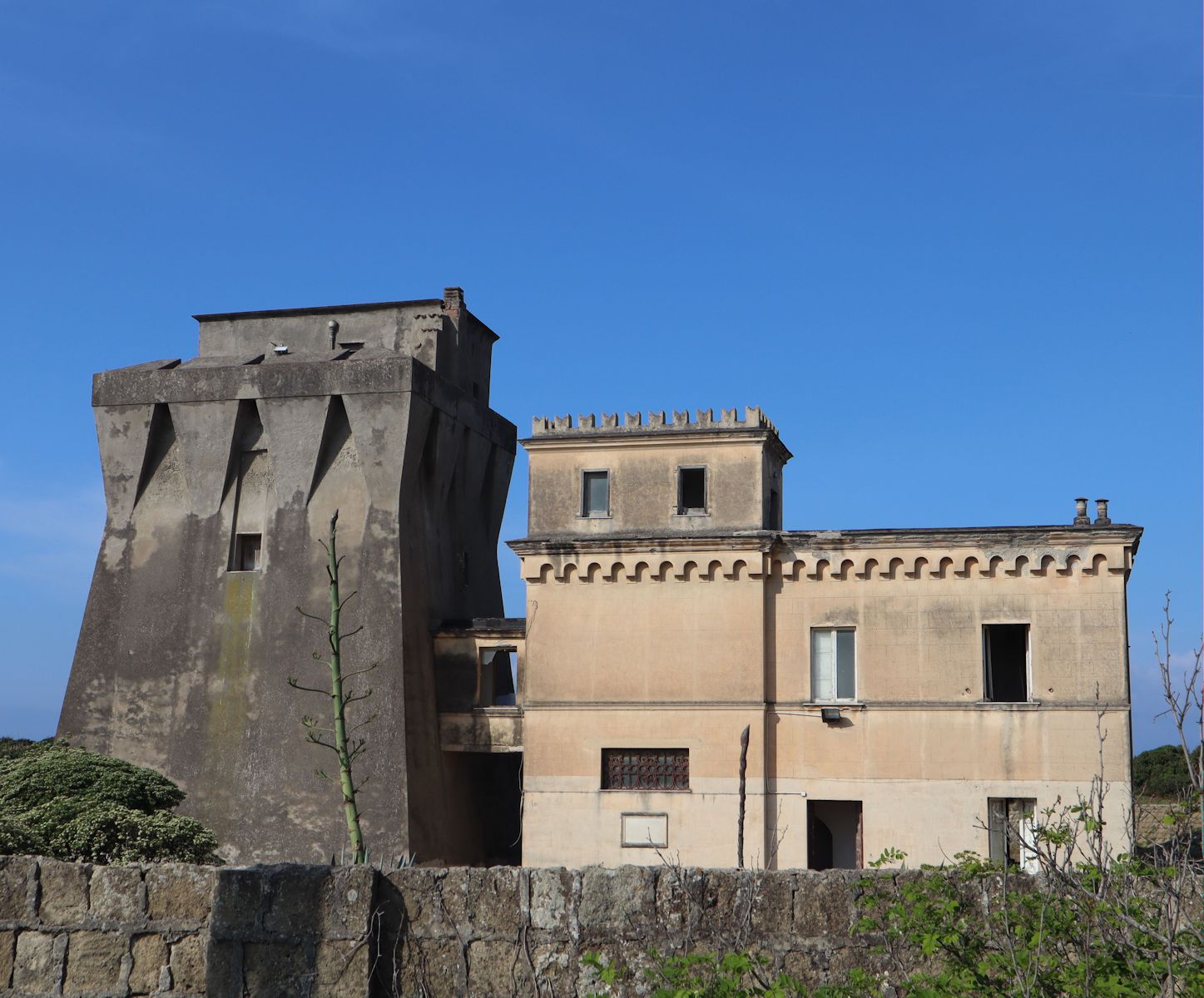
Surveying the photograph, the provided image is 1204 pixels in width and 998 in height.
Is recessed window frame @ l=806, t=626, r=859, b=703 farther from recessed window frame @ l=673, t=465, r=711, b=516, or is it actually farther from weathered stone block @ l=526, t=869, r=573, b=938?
weathered stone block @ l=526, t=869, r=573, b=938

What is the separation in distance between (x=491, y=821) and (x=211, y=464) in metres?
11.3

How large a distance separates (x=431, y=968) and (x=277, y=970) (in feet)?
2.95

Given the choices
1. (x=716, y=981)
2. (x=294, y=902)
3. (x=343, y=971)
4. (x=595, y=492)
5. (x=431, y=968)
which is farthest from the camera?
(x=595, y=492)

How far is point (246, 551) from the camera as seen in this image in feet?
109

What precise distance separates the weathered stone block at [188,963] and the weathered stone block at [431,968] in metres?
1.28

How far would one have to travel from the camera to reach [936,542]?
28406mm

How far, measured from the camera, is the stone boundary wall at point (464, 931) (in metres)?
7.98

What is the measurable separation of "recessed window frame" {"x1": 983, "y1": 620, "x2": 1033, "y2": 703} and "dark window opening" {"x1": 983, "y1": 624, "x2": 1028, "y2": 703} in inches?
11.4

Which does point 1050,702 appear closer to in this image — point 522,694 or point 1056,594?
point 1056,594

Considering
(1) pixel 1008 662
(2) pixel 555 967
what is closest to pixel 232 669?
(1) pixel 1008 662

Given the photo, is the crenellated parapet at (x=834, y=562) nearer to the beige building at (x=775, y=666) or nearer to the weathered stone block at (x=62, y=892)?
the beige building at (x=775, y=666)

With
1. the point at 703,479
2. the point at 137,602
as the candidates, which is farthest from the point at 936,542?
the point at 137,602

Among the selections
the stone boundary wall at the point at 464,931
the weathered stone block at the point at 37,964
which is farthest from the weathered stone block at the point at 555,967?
the weathered stone block at the point at 37,964

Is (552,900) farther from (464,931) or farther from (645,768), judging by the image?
(645,768)
